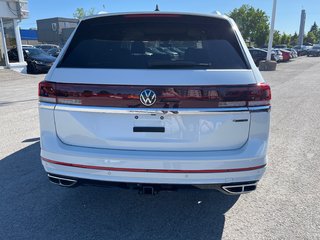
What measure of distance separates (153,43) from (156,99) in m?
0.74

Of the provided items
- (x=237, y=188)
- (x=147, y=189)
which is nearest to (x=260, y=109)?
(x=237, y=188)

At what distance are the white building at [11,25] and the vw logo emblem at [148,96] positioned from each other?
17.9m

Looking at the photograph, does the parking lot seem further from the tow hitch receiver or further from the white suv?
the white suv

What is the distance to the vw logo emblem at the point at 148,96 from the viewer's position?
8.25ft

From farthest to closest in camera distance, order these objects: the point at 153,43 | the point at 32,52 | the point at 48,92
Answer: the point at 32,52 < the point at 153,43 < the point at 48,92

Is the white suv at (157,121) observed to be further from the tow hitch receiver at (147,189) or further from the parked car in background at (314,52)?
the parked car in background at (314,52)

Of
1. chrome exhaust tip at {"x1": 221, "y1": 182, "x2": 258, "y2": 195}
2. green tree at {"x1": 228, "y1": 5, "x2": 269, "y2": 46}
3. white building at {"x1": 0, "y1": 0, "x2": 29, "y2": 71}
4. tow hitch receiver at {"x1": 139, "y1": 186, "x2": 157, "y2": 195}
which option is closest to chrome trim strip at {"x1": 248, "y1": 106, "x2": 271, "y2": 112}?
chrome exhaust tip at {"x1": 221, "y1": 182, "x2": 258, "y2": 195}

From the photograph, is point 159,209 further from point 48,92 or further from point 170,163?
point 48,92

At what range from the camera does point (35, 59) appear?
1930cm

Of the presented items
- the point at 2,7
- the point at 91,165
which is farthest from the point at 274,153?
the point at 2,7

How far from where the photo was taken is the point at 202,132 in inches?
101

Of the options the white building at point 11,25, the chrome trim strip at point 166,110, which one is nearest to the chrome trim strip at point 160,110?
the chrome trim strip at point 166,110

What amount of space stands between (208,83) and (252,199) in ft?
5.57

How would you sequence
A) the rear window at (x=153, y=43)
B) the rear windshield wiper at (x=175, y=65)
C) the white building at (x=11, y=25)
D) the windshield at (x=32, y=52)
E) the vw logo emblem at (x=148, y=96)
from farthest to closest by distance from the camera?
the windshield at (x=32, y=52) → the white building at (x=11, y=25) → the rear window at (x=153, y=43) → the rear windshield wiper at (x=175, y=65) → the vw logo emblem at (x=148, y=96)
